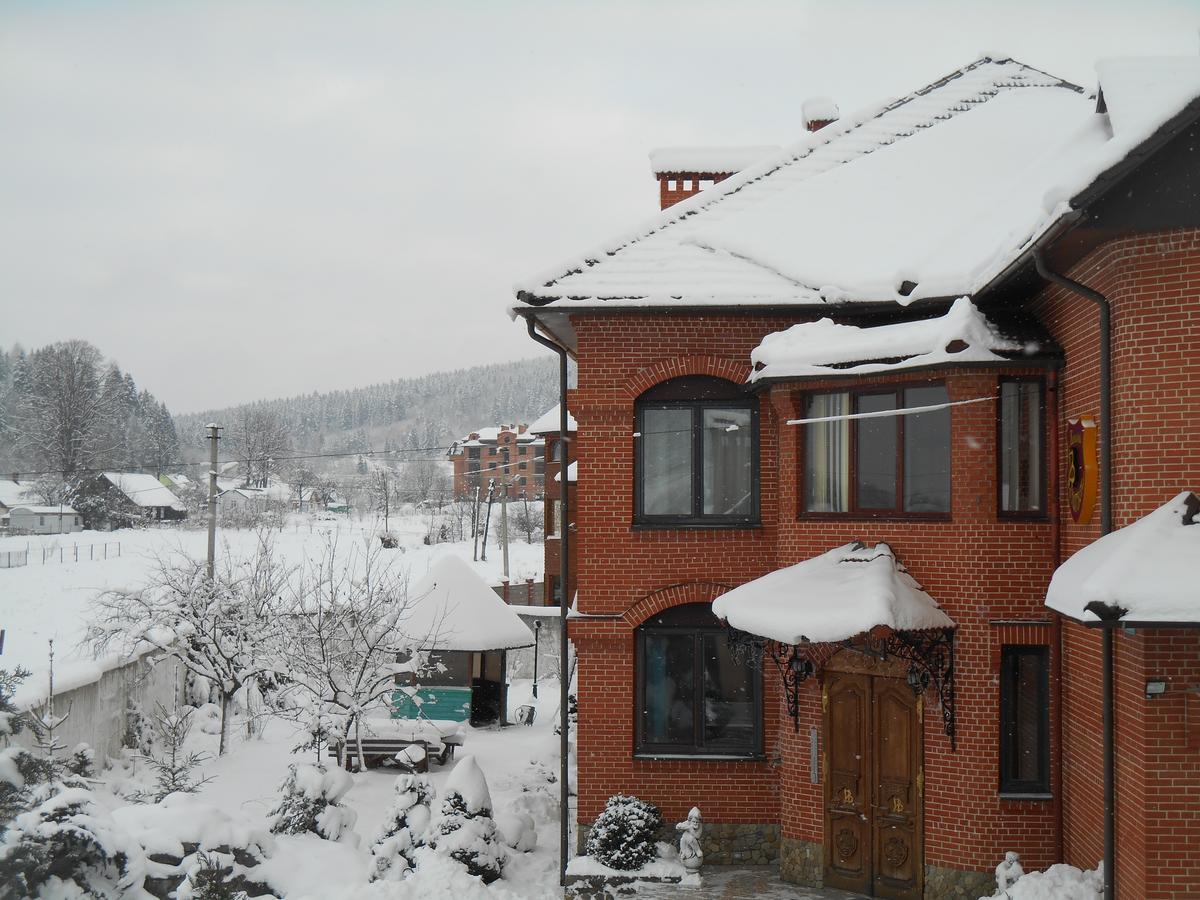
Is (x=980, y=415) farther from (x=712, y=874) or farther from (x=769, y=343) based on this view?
(x=712, y=874)

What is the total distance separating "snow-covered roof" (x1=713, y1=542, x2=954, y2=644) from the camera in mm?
9281

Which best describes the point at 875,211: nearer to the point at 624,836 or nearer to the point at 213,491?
the point at 624,836

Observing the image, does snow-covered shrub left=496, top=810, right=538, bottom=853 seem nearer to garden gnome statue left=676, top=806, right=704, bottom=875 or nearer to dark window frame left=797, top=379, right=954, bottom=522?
garden gnome statue left=676, top=806, right=704, bottom=875

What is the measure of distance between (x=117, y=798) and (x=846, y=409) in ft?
39.4

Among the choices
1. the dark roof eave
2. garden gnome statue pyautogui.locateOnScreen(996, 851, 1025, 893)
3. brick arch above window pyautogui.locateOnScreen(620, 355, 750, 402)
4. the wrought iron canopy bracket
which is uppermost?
brick arch above window pyautogui.locateOnScreen(620, 355, 750, 402)

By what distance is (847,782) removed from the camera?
1066 cm

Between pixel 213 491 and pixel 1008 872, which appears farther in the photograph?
pixel 213 491

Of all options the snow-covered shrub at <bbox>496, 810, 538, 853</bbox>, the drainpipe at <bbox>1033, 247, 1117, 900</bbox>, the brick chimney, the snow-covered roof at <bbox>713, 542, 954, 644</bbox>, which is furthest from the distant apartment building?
the drainpipe at <bbox>1033, 247, 1117, 900</bbox>

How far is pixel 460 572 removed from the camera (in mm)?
21203

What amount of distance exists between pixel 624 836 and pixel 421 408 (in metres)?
147

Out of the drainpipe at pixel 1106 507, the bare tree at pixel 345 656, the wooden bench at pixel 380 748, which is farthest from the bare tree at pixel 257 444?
the drainpipe at pixel 1106 507

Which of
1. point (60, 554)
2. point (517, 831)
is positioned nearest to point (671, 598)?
point (517, 831)

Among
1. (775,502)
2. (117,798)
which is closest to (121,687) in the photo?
(117,798)

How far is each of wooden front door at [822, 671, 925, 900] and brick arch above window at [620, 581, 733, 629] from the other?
1.75 meters
